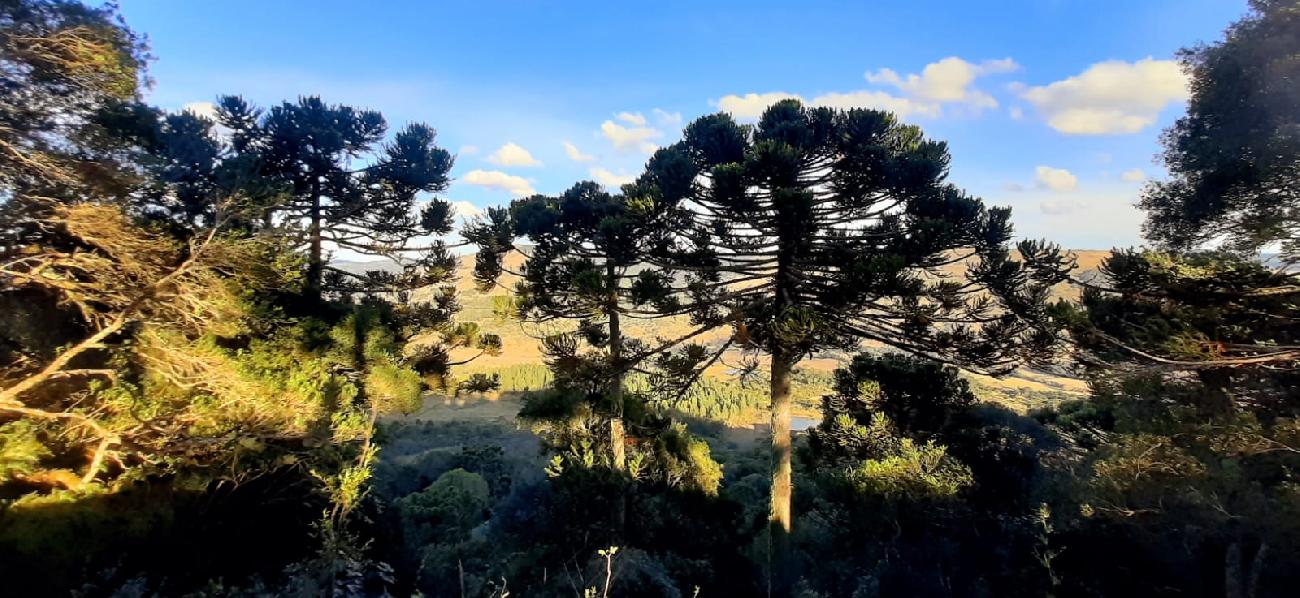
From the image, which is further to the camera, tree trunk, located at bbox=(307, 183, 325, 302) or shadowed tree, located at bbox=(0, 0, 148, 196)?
tree trunk, located at bbox=(307, 183, 325, 302)

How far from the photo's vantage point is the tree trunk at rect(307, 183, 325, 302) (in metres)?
11.4

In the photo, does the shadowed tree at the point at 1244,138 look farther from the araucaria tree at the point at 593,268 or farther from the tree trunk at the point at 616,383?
the tree trunk at the point at 616,383

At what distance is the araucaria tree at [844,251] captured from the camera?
812 cm

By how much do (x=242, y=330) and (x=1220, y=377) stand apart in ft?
53.8

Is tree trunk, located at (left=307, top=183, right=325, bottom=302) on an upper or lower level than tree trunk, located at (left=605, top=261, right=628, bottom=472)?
upper

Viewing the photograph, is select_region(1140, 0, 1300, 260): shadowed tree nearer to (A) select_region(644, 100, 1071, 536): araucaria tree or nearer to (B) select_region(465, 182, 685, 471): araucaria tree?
(A) select_region(644, 100, 1071, 536): araucaria tree

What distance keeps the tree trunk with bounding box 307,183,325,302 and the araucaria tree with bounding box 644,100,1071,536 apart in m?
7.59

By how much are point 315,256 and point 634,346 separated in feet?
25.2

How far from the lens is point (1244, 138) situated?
698cm

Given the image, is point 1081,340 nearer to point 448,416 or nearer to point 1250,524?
Result: point 1250,524

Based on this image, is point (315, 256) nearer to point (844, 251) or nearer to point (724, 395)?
point (844, 251)

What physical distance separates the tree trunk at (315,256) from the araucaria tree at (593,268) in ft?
11.1

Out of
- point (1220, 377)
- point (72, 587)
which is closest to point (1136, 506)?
point (1220, 377)

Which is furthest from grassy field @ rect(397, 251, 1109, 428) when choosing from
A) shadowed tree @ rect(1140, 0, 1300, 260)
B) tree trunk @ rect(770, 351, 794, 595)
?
shadowed tree @ rect(1140, 0, 1300, 260)
